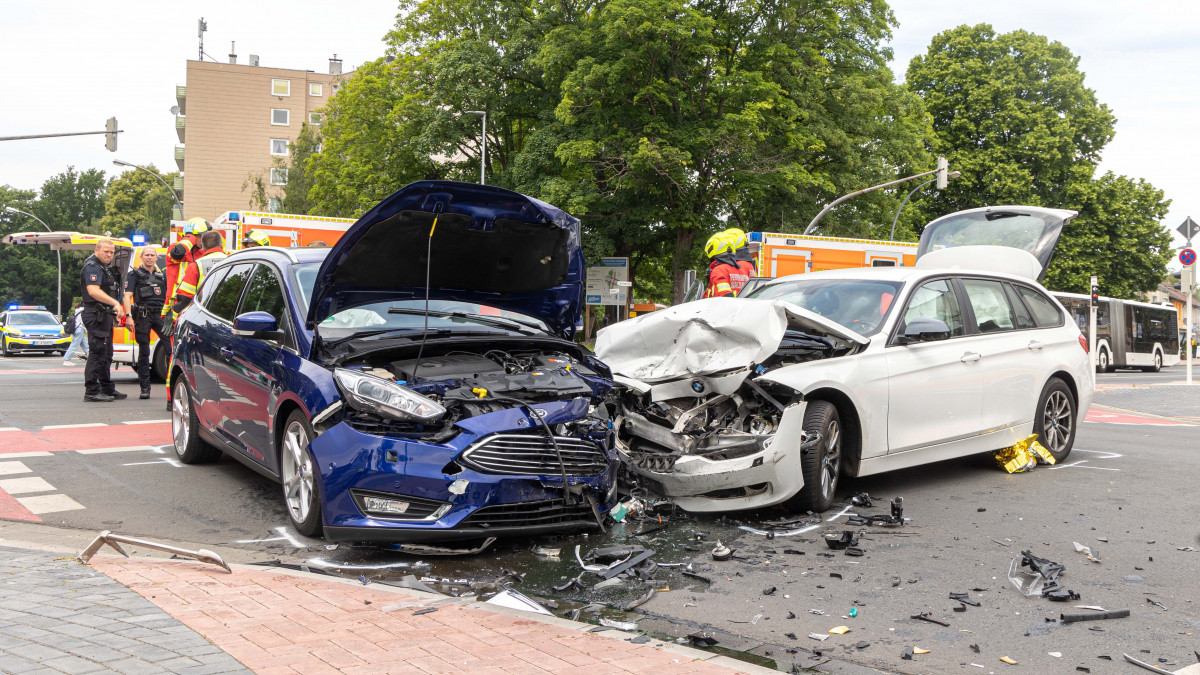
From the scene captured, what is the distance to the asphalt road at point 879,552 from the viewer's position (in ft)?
12.8

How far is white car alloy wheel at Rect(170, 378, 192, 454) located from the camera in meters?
7.54

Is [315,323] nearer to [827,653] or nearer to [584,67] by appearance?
[827,653]

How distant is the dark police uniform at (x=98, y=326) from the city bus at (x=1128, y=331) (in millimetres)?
30726

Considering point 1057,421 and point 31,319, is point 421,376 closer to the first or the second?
point 1057,421

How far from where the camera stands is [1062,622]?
4.10 meters

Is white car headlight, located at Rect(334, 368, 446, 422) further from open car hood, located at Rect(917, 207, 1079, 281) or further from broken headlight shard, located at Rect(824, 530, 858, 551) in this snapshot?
open car hood, located at Rect(917, 207, 1079, 281)

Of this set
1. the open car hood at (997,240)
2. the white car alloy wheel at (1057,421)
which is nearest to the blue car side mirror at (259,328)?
the white car alloy wheel at (1057,421)

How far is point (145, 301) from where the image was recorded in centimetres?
1191

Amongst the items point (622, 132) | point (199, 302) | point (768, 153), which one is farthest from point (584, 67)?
point (199, 302)

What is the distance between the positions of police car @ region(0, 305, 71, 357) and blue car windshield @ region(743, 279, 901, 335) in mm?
27589

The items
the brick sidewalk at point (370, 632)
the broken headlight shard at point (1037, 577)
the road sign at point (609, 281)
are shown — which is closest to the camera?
the brick sidewalk at point (370, 632)

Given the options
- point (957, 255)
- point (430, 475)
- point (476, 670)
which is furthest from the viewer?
point (957, 255)

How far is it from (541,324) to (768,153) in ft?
70.4

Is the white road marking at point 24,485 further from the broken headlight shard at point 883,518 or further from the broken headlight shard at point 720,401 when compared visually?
the broken headlight shard at point 883,518
